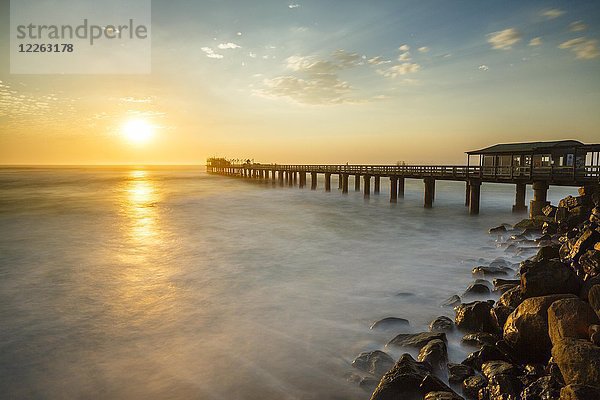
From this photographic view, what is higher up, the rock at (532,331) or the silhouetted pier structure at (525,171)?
the silhouetted pier structure at (525,171)

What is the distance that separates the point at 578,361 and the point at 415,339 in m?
2.79

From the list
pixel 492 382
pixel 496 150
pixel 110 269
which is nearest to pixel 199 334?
pixel 492 382

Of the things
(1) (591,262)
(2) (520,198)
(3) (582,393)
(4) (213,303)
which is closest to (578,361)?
(3) (582,393)

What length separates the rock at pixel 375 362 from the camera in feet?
18.5

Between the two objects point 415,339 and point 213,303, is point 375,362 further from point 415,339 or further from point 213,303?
point 213,303

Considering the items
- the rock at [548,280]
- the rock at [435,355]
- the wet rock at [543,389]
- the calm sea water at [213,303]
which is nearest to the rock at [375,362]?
the calm sea water at [213,303]

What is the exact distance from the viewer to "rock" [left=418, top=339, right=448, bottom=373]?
531 centimetres

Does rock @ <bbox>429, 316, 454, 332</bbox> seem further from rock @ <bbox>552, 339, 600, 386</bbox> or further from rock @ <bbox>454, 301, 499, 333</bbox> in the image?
rock @ <bbox>552, 339, 600, 386</bbox>

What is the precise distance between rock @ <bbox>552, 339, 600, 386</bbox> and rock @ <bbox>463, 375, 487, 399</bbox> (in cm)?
103

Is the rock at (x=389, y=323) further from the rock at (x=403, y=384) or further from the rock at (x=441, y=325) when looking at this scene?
the rock at (x=403, y=384)

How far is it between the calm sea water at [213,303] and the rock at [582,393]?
2656mm

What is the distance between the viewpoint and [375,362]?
580 cm

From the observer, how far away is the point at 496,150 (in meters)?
25.7

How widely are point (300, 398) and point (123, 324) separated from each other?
5236mm
